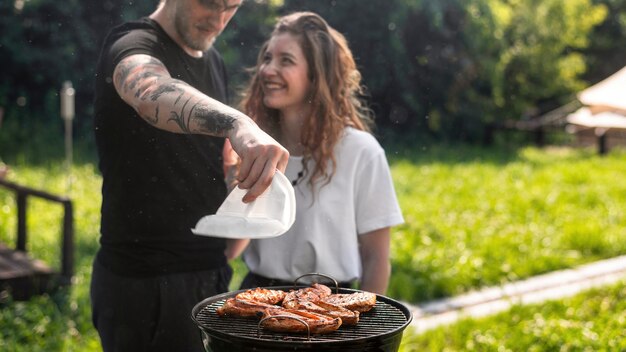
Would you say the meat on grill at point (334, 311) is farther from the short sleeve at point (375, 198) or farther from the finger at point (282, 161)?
the short sleeve at point (375, 198)

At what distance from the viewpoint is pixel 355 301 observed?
235cm

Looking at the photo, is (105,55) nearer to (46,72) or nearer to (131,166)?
(131,166)

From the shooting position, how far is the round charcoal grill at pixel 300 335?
198cm

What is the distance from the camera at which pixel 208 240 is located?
109 inches

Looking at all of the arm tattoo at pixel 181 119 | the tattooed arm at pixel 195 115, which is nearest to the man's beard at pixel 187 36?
the tattooed arm at pixel 195 115

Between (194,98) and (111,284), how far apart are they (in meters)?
0.89

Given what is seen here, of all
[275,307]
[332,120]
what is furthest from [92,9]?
[275,307]

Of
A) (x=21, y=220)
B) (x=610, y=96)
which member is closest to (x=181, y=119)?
(x=21, y=220)

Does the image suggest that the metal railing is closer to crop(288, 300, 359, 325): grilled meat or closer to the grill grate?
the grill grate

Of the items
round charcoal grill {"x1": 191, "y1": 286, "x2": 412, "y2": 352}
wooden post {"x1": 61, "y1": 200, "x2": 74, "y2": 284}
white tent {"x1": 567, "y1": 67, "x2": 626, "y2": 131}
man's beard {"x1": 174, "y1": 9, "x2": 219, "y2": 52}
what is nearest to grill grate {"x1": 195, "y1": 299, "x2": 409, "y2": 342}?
round charcoal grill {"x1": 191, "y1": 286, "x2": 412, "y2": 352}

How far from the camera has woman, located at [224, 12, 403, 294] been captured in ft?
9.82

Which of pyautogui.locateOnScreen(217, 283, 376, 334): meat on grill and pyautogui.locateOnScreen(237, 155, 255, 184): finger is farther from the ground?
pyautogui.locateOnScreen(237, 155, 255, 184): finger

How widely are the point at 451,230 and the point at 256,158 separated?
6.47 metres

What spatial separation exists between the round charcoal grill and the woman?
2.01ft
